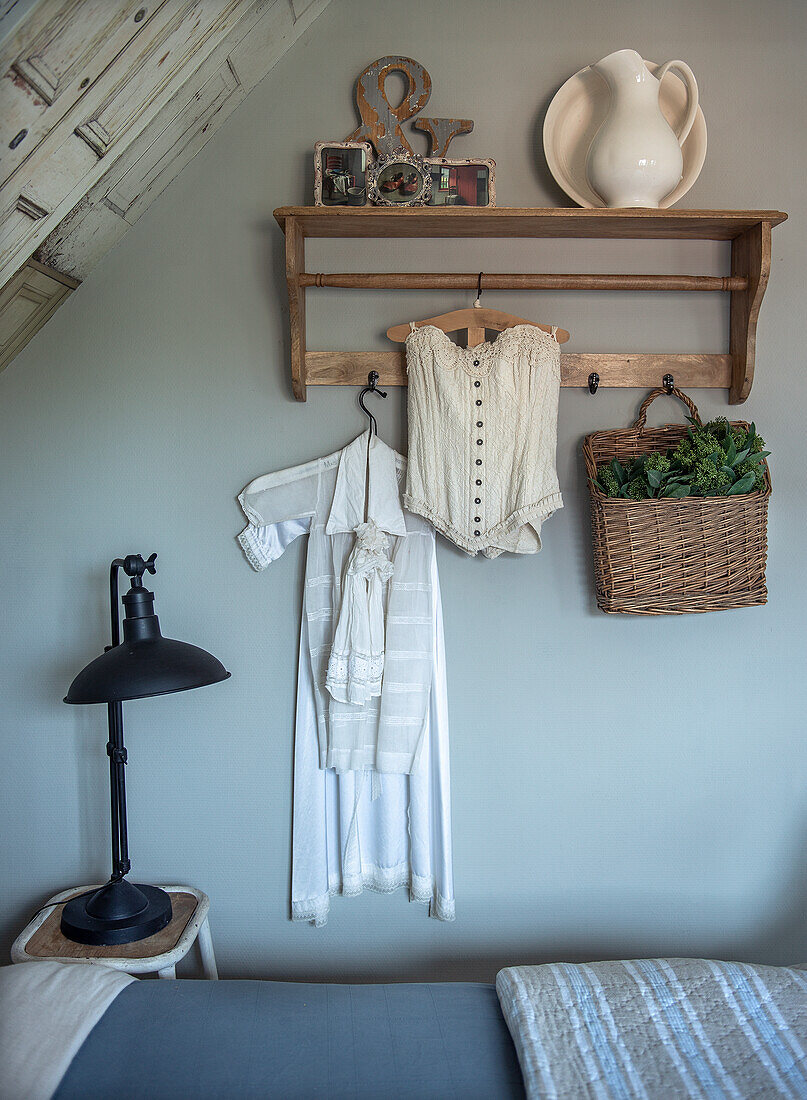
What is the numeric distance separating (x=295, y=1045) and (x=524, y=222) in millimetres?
1512

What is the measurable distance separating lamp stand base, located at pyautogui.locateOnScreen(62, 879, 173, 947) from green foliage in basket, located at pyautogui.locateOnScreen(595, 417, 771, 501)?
119 centimetres

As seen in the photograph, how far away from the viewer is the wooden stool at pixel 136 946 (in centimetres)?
147

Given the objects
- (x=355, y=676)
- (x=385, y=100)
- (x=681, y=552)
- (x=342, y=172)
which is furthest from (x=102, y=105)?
(x=681, y=552)

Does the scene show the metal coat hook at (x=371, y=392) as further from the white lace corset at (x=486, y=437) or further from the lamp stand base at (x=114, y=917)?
the lamp stand base at (x=114, y=917)

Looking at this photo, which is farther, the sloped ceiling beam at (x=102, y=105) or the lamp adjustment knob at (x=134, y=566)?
the lamp adjustment knob at (x=134, y=566)

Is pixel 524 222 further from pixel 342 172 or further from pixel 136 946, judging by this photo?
pixel 136 946

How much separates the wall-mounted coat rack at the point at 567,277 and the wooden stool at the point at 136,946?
108 centimetres

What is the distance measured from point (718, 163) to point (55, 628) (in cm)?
177

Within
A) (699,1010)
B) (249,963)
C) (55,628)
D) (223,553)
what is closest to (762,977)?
(699,1010)

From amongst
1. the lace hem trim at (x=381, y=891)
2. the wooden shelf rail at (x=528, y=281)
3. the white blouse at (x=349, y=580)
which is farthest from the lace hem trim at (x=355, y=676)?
the wooden shelf rail at (x=528, y=281)

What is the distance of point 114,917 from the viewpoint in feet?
5.07

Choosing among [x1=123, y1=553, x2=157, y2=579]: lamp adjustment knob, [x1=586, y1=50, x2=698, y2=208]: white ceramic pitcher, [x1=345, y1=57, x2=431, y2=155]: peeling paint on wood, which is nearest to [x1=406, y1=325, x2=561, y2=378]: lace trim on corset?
[x1=586, y1=50, x2=698, y2=208]: white ceramic pitcher

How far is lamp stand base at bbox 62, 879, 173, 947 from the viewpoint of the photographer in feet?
5.02

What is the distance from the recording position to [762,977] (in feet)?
4.18
